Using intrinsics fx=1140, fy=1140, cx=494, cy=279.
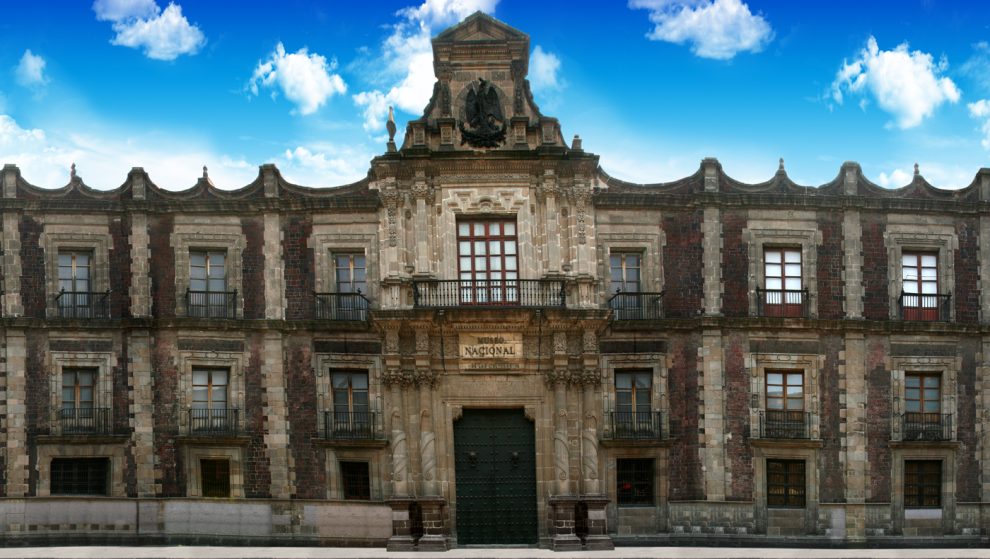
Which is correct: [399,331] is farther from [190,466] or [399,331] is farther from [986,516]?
[986,516]

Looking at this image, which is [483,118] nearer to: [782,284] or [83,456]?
[782,284]

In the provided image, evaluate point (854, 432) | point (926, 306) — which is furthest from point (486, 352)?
point (926, 306)

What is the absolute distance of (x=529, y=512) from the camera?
109ft

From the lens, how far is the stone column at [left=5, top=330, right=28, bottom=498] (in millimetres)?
33531

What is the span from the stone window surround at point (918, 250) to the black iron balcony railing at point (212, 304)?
20094mm

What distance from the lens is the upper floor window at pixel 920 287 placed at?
1387 inches

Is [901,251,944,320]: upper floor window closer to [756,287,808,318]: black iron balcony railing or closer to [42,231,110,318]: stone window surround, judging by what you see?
[756,287,808,318]: black iron balcony railing

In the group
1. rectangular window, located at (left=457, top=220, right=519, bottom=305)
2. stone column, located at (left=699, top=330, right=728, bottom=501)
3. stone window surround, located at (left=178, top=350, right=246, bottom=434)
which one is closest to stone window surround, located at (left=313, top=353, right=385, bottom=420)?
stone window surround, located at (left=178, top=350, right=246, bottom=434)

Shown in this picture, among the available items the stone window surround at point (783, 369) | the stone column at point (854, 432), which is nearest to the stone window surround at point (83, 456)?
the stone window surround at point (783, 369)

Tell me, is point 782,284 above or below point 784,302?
above

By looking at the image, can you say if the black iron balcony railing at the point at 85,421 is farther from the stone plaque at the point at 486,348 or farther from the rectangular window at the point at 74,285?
the stone plaque at the point at 486,348

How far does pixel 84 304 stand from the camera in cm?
3447

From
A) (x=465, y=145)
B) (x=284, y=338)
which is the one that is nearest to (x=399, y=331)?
(x=284, y=338)

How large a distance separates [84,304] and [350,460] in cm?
935
